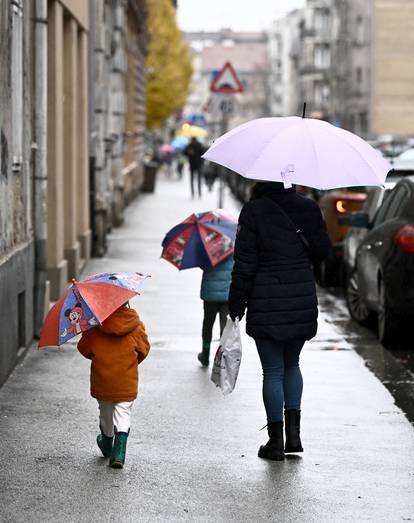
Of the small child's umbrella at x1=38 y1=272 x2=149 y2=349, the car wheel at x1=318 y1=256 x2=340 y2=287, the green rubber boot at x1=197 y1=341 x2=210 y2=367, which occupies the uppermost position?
the small child's umbrella at x1=38 y1=272 x2=149 y2=349

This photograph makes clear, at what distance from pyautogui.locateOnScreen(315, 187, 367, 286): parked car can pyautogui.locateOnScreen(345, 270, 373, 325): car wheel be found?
11.9 feet

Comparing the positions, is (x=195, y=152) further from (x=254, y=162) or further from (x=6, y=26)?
(x=254, y=162)

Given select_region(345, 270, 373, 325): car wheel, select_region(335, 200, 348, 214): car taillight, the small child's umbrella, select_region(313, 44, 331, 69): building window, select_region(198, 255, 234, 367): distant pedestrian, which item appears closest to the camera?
the small child's umbrella

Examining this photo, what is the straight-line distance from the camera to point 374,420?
30.1 ft

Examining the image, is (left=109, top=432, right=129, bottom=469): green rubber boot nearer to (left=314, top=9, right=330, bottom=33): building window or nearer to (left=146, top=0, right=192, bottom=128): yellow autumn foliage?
(left=146, top=0, right=192, bottom=128): yellow autumn foliage

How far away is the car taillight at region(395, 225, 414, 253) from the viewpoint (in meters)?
12.2

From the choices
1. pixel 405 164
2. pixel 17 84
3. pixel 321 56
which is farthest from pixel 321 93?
pixel 17 84

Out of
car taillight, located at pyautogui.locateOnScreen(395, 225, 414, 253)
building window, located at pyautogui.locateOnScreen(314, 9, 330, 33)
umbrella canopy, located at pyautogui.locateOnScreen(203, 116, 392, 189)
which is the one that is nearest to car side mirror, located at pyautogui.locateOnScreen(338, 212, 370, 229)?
car taillight, located at pyautogui.locateOnScreen(395, 225, 414, 253)

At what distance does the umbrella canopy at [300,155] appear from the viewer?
304 inches

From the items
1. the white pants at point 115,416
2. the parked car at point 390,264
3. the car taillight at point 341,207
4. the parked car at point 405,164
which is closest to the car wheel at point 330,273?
the car taillight at point 341,207

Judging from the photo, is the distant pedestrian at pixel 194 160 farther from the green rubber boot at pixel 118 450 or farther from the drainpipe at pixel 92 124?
the green rubber boot at pixel 118 450

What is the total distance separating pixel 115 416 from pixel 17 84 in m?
4.52

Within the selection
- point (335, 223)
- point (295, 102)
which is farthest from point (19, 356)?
point (295, 102)

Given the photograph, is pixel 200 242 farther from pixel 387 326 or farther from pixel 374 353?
pixel 387 326
